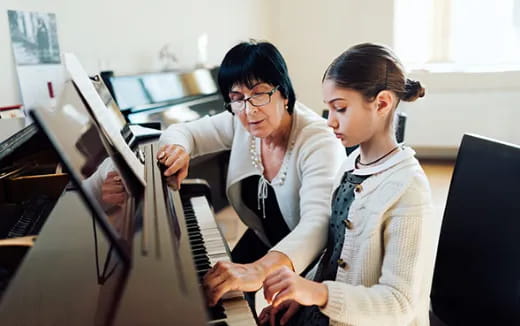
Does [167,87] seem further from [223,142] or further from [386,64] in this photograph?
[386,64]

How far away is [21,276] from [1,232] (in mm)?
493

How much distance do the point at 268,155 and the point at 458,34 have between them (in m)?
3.64

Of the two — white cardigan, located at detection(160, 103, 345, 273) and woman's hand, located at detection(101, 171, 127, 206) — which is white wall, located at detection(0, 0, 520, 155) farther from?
woman's hand, located at detection(101, 171, 127, 206)

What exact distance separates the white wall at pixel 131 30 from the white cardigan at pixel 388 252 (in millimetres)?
1943

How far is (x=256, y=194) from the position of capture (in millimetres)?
1735

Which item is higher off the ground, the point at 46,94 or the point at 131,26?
the point at 131,26

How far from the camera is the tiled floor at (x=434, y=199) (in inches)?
125

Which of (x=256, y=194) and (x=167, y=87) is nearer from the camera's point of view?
(x=256, y=194)

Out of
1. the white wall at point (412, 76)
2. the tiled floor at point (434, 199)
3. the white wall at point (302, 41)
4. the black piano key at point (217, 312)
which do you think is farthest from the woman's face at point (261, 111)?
the white wall at point (412, 76)

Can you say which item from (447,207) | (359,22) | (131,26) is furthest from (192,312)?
(359,22)

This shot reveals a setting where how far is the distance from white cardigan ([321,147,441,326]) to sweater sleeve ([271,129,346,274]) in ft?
0.38

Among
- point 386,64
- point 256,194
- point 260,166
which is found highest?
point 386,64

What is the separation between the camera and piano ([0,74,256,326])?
72 cm

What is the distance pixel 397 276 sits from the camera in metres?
1.01
